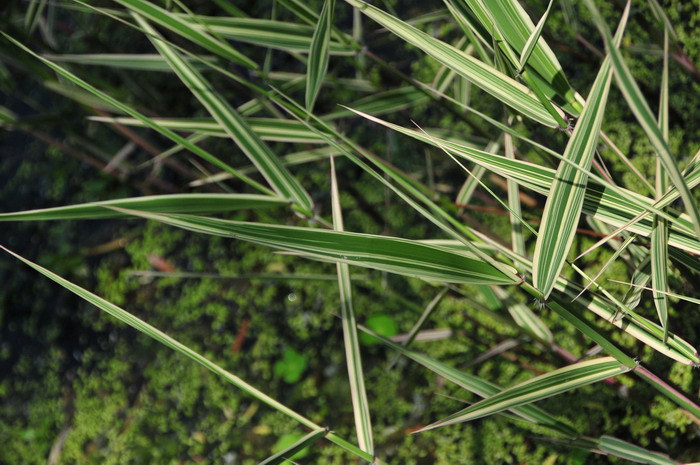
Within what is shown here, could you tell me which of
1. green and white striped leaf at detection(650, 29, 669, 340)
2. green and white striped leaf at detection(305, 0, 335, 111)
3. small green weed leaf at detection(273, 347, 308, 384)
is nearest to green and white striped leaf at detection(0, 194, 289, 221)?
green and white striped leaf at detection(305, 0, 335, 111)

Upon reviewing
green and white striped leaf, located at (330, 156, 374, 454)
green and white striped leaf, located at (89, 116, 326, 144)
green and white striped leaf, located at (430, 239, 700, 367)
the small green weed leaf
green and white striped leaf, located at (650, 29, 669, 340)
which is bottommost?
the small green weed leaf

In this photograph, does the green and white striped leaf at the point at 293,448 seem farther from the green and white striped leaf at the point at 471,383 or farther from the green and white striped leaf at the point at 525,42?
the green and white striped leaf at the point at 525,42

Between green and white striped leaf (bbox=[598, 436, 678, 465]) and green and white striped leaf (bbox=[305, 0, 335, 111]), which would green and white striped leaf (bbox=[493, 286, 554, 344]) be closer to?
green and white striped leaf (bbox=[598, 436, 678, 465])

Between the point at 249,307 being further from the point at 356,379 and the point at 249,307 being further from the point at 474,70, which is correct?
the point at 474,70

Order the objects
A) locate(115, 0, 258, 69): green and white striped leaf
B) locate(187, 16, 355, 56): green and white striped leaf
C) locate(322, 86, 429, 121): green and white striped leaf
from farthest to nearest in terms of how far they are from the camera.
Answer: locate(322, 86, 429, 121): green and white striped leaf, locate(187, 16, 355, 56): green and white striped leaf, locate(115, 0, 258, 69): green and white striped leaf

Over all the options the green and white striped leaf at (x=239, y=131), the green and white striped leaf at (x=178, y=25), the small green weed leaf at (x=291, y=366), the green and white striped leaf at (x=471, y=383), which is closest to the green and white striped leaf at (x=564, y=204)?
the green and white striped leaf at (x=471, y=383)
